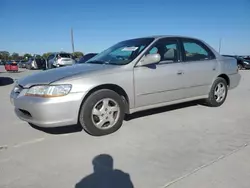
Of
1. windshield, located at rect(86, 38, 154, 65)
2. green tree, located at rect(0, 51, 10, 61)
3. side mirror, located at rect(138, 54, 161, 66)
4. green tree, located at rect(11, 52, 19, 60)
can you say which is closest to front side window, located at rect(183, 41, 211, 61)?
windshield, located at rect(86, 38, 154, 65)

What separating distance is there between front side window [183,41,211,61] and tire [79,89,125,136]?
1768mm

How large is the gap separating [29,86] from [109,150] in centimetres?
144

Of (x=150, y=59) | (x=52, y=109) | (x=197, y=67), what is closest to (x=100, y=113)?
(x=52, y=109)

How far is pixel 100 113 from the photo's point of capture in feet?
10.7

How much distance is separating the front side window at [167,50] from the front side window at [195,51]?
235mm

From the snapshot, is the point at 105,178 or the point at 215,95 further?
the point at 215,95

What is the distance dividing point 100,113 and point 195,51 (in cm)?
245

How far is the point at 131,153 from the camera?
271 centimetres

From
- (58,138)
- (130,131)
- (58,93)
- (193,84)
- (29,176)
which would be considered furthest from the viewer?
(193,84)

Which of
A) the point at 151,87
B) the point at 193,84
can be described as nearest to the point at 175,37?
the point at 193,84

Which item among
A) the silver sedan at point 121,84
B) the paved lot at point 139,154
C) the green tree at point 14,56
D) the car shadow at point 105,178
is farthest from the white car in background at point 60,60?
the green tree at point 14,56

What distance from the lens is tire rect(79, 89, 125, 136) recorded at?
3129mm

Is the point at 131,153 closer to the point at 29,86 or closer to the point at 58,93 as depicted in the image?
the point at 58,93

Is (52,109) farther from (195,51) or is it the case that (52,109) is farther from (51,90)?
(195,51)
